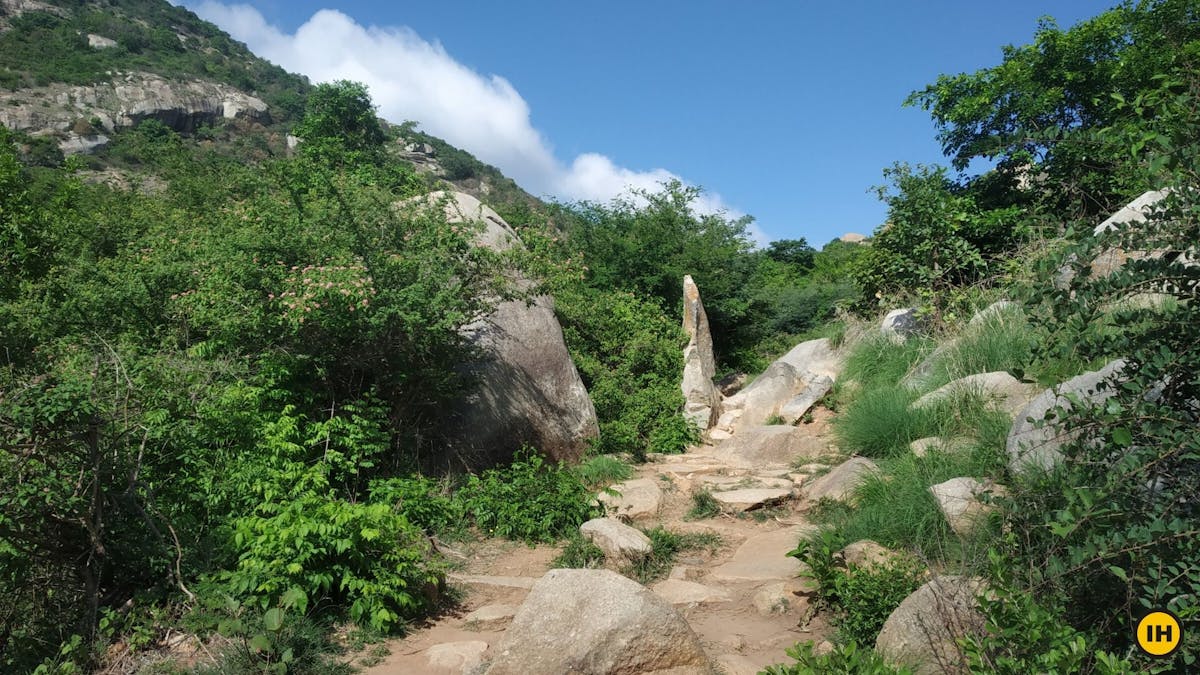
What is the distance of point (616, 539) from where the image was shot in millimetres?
5848

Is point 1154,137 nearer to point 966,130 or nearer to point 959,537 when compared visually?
point 959,537

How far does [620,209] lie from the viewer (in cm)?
1745

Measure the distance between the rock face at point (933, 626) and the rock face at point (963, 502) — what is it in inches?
36.7

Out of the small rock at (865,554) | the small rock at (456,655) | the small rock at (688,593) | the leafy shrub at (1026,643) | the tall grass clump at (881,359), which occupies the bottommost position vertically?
the small rock at (456,655)

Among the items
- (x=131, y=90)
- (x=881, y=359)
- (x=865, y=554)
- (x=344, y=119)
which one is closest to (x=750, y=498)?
(x=865, y=554)

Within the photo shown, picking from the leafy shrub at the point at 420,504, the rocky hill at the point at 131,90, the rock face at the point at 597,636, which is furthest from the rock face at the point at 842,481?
the rocky hill at the point at 131,90

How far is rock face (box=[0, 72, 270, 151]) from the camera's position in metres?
42.9

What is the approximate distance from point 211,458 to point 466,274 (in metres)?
3.13

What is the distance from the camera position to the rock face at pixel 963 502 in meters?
4.68

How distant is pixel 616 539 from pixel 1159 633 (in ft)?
12.4

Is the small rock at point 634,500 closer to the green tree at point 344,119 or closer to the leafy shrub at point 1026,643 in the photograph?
the leafy shrub at point 1026,643

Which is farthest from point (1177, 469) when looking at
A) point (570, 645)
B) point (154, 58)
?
point (154, 58)

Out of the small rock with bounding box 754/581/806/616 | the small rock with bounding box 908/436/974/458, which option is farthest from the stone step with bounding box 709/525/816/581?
the small rock with bounding box 908/436/974/458

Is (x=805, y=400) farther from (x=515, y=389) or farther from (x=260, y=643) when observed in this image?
(x=260, y=643)
